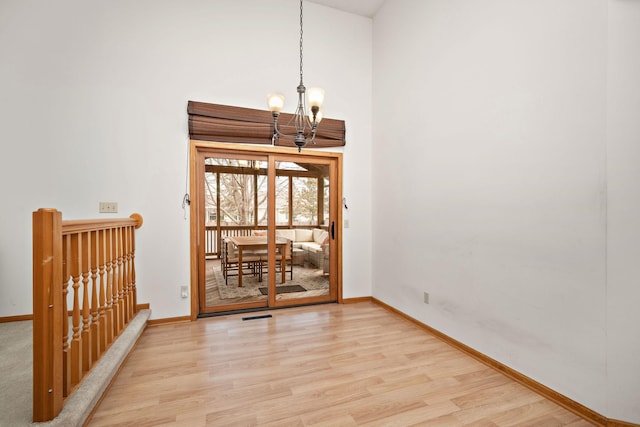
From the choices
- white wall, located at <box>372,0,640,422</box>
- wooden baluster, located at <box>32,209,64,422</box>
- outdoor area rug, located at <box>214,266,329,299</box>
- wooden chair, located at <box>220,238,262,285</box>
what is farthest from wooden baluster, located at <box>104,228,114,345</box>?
white wall, located at <box>372,0,640,422</box>

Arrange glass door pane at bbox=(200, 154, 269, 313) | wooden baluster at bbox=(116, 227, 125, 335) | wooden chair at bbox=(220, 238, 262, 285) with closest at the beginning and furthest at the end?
1. wooden baluster at bbox=(116, 227, 125, 335)
2. glass door pane at bbox=(200, 154, 269, 313)
3. wooden chair at bbox=(220, 238, 262, 285)

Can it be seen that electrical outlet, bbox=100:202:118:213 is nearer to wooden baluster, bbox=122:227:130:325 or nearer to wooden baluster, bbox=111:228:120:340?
wooden baluster, bbox=122:227:130:325

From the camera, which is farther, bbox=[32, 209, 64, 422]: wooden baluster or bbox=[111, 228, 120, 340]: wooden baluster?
bbox=[111, 228, 120, 340]: wooden baluster

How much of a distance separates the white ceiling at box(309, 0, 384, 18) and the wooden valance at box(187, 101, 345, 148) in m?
1.61

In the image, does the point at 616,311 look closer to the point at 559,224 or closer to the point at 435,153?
the point at 559,224

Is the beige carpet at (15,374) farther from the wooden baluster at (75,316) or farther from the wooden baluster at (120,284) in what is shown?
the wooden baluster at (120,284)

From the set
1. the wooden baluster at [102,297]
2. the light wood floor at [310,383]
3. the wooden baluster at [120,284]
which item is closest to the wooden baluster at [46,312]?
the light wood floor at [310,383]

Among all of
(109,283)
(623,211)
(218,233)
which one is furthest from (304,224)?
(623,211)

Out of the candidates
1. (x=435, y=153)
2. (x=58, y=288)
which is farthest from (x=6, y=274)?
(x=435, y=153)

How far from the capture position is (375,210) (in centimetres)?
414

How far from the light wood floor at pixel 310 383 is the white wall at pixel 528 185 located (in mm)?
366

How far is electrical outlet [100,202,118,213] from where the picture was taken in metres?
3.06

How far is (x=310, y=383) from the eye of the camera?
84.0 inches

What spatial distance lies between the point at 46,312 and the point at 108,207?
191cm
